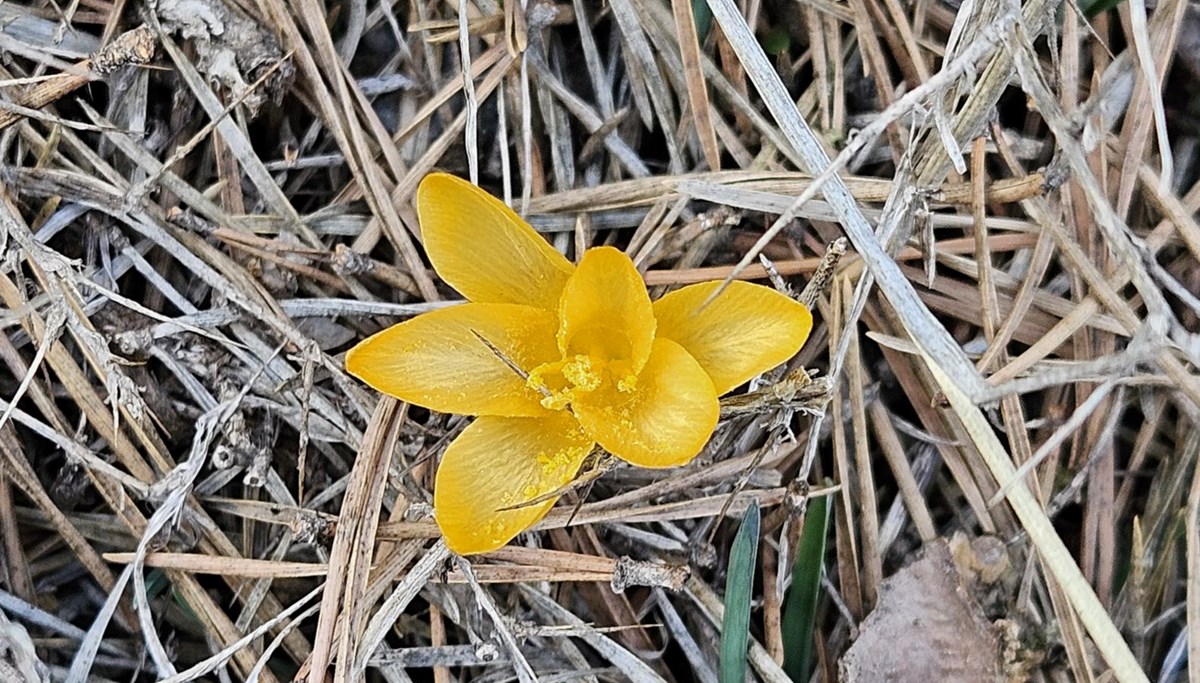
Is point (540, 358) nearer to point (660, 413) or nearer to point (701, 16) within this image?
point (660, 413)

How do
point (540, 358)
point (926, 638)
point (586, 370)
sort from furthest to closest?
point (926, 638) → point (540, 358) → point (586, 370)

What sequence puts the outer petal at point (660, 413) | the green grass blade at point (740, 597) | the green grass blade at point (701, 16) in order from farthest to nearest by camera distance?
the green grass blade at point (701, 16) < the green grass blade at point (740, 597) < the outer petal at point (660, 413)

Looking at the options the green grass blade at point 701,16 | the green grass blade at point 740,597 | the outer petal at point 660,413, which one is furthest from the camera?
the green grass blade at point 701,16

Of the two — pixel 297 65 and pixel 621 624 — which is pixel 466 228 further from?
pixel 621 624

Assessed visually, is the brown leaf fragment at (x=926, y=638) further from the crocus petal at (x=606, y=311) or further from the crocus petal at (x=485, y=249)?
the crocus petal at (x=485, y=249)

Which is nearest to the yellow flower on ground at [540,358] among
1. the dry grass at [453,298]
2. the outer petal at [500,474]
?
the outer petal at [500,474]

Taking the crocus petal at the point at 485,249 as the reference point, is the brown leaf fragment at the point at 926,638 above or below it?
below

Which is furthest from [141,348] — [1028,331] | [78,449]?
[1028,331]

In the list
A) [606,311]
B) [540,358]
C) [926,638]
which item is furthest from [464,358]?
[926,638]
